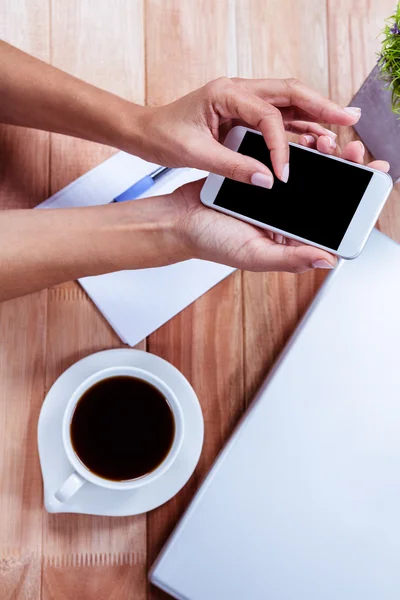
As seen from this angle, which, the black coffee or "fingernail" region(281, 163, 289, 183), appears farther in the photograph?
the black coffee

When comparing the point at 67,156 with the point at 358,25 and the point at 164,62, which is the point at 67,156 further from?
the point at 358,25

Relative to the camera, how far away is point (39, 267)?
64 cm

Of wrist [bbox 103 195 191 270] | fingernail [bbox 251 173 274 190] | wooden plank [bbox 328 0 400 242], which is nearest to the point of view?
fingernail [bbox 251 173 274 190]

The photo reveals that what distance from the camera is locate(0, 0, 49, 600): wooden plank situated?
2.28 feet

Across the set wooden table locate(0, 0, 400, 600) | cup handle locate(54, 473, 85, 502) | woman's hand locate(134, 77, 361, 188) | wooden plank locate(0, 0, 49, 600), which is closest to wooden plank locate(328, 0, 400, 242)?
wooden table locate(0, 0, 400, 600)

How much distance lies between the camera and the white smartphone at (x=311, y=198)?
574 mm

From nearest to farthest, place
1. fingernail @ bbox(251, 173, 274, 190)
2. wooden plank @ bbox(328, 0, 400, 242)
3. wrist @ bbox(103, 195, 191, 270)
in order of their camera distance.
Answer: fingernail @ bbox(251, 173, 274, 190), wrist @ bbox(103, 195, 191, 270), wooden plank @ bbox(328, 0, 400, 242)

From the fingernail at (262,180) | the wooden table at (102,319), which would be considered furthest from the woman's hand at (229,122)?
the wooden table at (102,319)

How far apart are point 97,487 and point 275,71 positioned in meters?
0.56

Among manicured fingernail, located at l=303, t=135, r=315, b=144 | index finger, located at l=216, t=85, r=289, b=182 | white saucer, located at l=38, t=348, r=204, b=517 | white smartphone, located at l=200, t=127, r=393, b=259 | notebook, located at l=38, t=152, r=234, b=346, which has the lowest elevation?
white saucer, located at l=38, t=348, r=204, b=517

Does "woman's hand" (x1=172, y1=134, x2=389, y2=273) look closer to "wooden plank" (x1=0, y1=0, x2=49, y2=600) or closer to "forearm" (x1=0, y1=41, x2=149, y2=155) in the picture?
"forearm" (x1=0, y1=41, x2=149, y2=155)

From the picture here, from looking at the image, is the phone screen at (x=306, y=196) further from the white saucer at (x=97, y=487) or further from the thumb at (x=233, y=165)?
the white saucer at (x=97, y=487)

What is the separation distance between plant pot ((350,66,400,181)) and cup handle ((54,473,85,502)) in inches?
19.9

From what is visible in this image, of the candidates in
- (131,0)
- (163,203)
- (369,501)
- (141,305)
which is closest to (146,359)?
(141,305)
